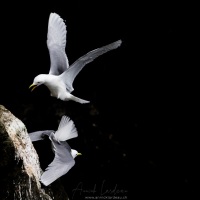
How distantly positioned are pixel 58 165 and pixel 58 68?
1049 mm

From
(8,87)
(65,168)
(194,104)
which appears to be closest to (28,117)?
(8,87)

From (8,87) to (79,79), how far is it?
0.68 m

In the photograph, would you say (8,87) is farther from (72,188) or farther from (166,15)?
(166,15)

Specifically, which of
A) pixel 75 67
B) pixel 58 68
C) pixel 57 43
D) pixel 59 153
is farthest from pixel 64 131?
pixel 57 43

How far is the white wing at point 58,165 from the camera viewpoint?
9.70 ft

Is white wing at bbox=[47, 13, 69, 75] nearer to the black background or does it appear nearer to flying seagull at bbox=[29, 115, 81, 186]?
flying seagull at bbox=[29, 115, 81, 186]

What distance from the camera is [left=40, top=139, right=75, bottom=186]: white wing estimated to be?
2957 mm

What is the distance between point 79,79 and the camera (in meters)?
5.06

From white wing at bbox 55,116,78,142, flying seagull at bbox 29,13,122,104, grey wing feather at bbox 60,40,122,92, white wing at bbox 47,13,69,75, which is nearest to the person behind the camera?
white wing at bbox 55,116,78,142

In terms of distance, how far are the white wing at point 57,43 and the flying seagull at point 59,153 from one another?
65cm
